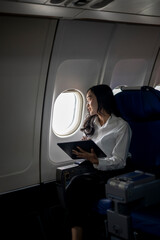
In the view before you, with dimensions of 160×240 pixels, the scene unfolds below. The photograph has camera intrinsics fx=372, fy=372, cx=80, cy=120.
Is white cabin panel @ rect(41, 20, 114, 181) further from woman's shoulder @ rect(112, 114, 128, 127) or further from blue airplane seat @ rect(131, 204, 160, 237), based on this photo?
blue airplane seat @ rect(131, 204, 160, 237)

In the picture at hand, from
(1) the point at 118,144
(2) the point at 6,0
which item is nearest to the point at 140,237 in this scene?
(1) the point at 118,144

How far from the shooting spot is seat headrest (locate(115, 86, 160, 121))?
132 inches

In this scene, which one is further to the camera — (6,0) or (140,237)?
(140,237)

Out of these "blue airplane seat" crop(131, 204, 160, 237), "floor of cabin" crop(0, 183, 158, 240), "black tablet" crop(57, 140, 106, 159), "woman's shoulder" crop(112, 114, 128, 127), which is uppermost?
"woman's shoulder" crop(112, 114, 128, 127)

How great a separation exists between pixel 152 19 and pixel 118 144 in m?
1.38

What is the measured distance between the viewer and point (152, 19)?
3.82 meters

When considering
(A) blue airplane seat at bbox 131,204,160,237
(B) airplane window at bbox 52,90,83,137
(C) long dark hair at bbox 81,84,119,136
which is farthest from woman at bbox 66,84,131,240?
(B) airplane window at bbox 52,90,83,137

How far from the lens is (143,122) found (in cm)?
350

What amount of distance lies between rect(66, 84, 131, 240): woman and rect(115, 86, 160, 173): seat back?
4.5 inches

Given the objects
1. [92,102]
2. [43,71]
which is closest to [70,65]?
[43,71]

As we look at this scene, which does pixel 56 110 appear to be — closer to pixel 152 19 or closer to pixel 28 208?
pixel 28 208

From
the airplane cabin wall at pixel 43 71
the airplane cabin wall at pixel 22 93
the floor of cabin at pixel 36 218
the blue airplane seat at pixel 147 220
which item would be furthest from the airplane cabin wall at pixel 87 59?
the blue airplane seat at pixel 147 220

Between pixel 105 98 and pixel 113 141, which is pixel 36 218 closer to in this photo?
pixel 113 141

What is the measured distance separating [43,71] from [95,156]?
1.16 m
